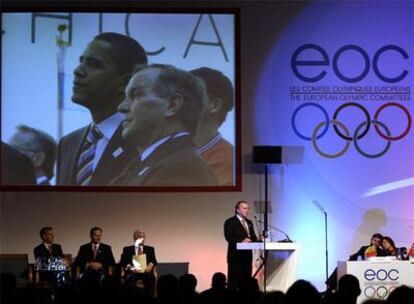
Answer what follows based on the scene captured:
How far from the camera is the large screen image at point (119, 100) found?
9.68 metres

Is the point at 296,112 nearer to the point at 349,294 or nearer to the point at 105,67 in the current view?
the point at 105,67

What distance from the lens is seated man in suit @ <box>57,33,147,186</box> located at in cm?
967

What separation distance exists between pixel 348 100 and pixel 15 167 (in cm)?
477

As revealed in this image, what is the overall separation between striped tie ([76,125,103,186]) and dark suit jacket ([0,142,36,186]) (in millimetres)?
683

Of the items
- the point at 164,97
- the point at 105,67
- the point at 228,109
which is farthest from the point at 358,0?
the point at 105,67

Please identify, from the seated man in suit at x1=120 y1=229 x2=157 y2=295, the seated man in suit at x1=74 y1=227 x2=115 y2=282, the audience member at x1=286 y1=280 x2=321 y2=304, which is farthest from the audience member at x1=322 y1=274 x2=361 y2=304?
the seated man in suit at x1=74 y1=227 x2=115 y2=282

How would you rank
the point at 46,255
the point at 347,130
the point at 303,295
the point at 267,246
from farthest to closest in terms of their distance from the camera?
1. the point at 347,130
2. the point at 46,255
3. the point at 267,246
4. the point at 303,295

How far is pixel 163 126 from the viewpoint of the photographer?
9.74m

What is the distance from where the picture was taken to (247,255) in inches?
334

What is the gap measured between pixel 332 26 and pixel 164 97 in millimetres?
2601

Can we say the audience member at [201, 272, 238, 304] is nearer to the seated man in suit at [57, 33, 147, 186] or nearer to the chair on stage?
the chair on stage

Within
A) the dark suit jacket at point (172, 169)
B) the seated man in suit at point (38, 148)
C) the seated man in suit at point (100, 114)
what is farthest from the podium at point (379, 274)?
the seated man in suit at point (38, 148)

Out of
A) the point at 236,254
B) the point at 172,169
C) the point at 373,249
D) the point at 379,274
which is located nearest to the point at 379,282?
the point at 379,274

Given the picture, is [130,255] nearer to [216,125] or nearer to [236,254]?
[236,254]
